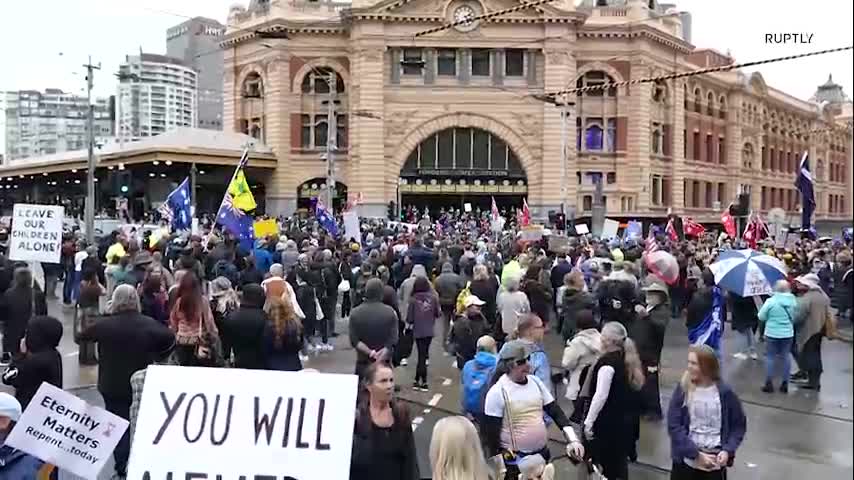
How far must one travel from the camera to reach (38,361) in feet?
22.5

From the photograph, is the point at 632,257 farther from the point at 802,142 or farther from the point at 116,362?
the point at 802,142

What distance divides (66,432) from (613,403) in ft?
12.7

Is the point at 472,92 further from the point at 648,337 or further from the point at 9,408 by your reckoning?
the point at 9,408

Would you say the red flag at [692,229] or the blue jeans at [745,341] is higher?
the red flag at [692,229]

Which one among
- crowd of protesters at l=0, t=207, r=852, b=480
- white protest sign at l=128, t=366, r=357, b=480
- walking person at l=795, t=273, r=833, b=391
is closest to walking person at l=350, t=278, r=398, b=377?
crowd of protesters at l=0, t=207, r=852, b=480

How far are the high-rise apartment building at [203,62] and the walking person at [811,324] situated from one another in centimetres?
7811

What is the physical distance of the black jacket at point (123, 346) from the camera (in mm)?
7039

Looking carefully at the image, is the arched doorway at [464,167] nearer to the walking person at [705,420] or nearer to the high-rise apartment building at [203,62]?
the high-rise apartment building at [203,62]

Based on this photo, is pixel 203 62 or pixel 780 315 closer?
pixel 780 315

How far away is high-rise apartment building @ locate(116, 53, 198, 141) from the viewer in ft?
278

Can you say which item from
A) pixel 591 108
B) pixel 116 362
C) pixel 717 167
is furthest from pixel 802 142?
pixel 116 362

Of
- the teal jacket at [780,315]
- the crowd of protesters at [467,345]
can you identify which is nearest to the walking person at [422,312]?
the crowd of protesters at [467,345]

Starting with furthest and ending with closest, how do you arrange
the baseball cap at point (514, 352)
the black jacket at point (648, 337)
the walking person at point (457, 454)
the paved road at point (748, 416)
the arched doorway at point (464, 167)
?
the arched doorway at point (464, 167) < the black jacket at point (648, 337) < the paved road at point (748, 416) < the baseball cap at point (514, 352) < the walking person at point (457, 454)

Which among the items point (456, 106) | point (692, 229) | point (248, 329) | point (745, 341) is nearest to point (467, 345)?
point (248, 329)
